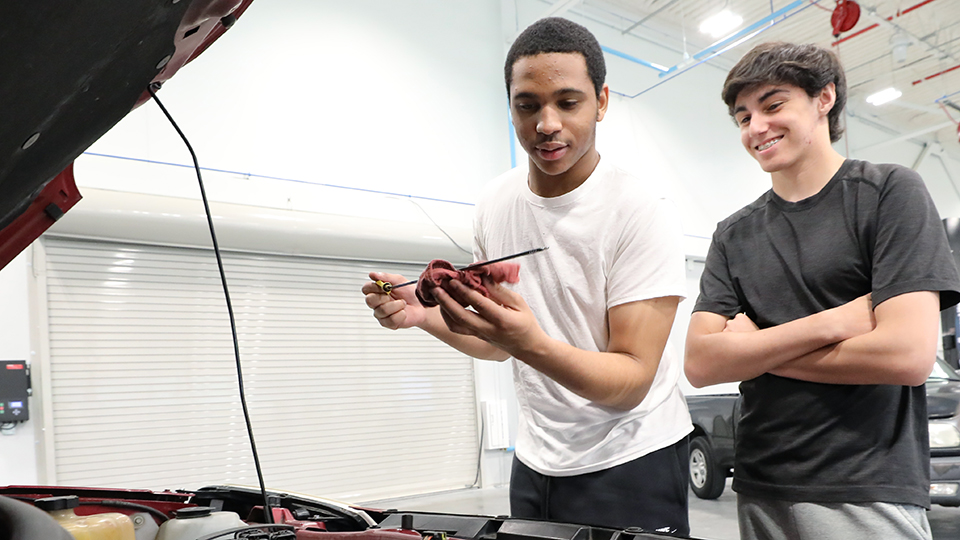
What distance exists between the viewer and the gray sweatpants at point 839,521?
1.06 metres

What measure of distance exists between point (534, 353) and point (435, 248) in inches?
204

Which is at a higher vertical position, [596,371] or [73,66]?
[73,66]

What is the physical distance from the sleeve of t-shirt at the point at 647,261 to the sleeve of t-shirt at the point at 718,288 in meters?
0.13

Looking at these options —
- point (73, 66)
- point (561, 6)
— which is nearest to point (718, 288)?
point (73, 66)

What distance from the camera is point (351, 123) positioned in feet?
21.2

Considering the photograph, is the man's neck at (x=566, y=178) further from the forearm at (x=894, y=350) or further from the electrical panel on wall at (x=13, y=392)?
the electrical panel on wall at (x=13, y=392)

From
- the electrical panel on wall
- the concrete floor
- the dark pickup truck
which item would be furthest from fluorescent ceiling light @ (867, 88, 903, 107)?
the electrical panel on wall

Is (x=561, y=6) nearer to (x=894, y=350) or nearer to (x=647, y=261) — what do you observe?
(x=647, y=261)

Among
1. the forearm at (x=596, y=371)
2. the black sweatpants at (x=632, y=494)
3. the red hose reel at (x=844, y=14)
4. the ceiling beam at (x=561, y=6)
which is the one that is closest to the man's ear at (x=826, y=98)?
the forearm at (x=596, y=371)

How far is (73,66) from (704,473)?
5.56 metres

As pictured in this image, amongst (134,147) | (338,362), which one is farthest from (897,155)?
(134,147)

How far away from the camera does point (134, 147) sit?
17.3 ft

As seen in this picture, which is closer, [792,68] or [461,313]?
[461,313]

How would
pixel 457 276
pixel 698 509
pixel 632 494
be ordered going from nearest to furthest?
pixel 457 276
pixel 632 494
pixel 698 509
